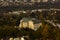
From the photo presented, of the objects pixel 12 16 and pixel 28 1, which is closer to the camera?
pixel 12 16

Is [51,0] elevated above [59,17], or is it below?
below

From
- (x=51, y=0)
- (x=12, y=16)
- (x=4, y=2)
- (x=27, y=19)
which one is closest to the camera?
(x=27, y=19)

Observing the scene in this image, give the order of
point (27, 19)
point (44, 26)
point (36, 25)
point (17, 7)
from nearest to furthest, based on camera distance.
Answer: point (44, 26)
point (36, 25)
point (27, 19)
point (17, 7)

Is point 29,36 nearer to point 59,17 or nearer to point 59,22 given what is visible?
point 59,22

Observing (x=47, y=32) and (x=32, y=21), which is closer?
(x=47, y=32)

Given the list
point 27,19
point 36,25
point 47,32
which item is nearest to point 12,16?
point 27,19

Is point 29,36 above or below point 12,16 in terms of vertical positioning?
above

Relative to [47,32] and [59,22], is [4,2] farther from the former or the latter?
[47,32]

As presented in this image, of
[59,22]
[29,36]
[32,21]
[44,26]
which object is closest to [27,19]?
[32,21]

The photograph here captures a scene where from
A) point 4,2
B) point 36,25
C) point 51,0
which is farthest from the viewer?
point 51,0
